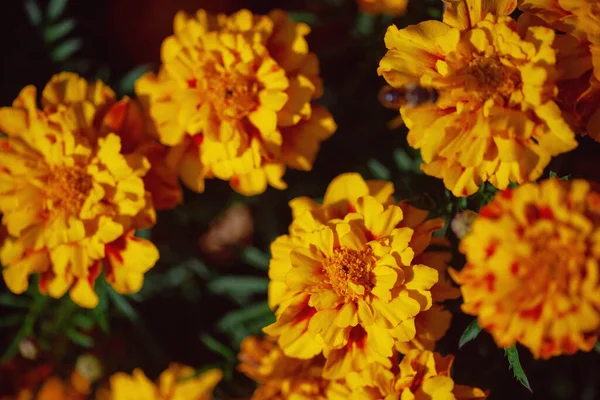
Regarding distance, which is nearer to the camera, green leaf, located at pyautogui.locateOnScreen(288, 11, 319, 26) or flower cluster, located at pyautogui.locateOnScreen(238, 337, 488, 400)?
flower cluster, located at pyautogui.locateOnScreen(238, 337, 488, 400)

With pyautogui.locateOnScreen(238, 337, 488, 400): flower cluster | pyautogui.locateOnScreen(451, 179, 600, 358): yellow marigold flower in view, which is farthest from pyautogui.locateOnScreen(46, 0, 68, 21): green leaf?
pyautogui.locateOnScreen(451, 179, 600, 358): yellow marigold flower

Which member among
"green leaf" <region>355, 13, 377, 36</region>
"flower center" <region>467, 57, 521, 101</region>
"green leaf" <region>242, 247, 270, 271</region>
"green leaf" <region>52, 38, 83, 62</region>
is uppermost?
"green leaf" <region>52, 38, 83, 62</region>

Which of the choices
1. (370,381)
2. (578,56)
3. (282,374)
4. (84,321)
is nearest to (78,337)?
(84,321)

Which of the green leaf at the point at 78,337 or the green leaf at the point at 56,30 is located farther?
the green leaf at the point at 56,30

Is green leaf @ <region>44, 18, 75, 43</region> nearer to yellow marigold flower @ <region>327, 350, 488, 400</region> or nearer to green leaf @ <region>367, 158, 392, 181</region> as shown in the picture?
green leaf @ <region>367, 158, 392, 181</region>

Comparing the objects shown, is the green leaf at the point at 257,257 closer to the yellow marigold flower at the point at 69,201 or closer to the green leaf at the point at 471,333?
the yellow marigold flower at the point at 69,201

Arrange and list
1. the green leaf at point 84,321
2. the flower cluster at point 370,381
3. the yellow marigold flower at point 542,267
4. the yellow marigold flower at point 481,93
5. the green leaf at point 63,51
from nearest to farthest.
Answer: the yellow marigold flower at point 542,267
the yellow marigold flower at point 481,93
the flower cluster at point 370,381
the green leaf at point 84,321
the green leaf at point 63,51

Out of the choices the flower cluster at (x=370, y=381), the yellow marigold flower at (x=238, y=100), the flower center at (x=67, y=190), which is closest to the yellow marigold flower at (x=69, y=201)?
the flower center at (x=67, y=190)
